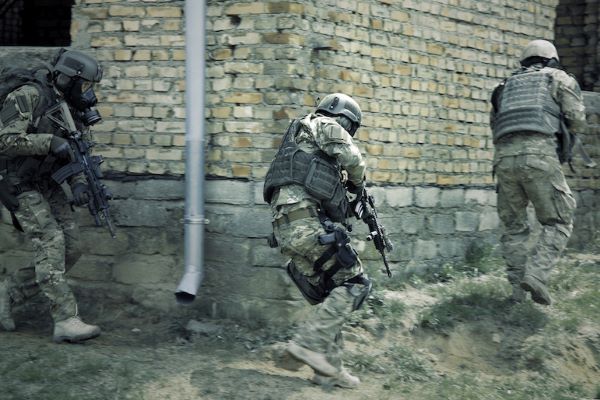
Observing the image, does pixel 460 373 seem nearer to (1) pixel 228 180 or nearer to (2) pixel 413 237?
(2) pixel 413 237

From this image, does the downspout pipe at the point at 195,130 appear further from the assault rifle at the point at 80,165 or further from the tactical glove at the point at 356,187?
the tactical glove at the point at 356,187

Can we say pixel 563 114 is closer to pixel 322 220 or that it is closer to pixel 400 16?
pixel 400 16

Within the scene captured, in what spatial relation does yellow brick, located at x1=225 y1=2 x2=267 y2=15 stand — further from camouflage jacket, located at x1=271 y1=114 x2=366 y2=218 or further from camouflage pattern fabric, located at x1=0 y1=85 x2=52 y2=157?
camouflage pattern fabric, located at x1=0 y1=85 x2=52 y2=157

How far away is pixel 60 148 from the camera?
5.32 metres

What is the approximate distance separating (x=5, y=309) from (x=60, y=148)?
4.04 feet

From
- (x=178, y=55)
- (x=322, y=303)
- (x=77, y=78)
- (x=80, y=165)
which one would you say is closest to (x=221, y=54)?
(x=178, y=55)

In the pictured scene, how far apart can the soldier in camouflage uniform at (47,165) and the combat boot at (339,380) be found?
158 centimetres

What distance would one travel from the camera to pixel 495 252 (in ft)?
25.0

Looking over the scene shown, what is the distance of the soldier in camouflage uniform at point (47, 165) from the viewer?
5.36 metres

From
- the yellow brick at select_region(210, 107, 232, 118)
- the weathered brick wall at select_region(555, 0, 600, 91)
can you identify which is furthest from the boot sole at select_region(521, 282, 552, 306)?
the weathered brick wall at select_region(555, 0, 600, 91)

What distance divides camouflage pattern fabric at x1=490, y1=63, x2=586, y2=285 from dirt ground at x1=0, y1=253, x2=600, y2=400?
0.38m

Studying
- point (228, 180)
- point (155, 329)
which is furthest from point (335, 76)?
point (155, 329)

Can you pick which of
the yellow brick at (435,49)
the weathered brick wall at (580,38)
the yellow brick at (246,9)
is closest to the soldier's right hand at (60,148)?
the yellow brick at (246,9)

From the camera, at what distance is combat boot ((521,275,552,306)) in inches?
241
